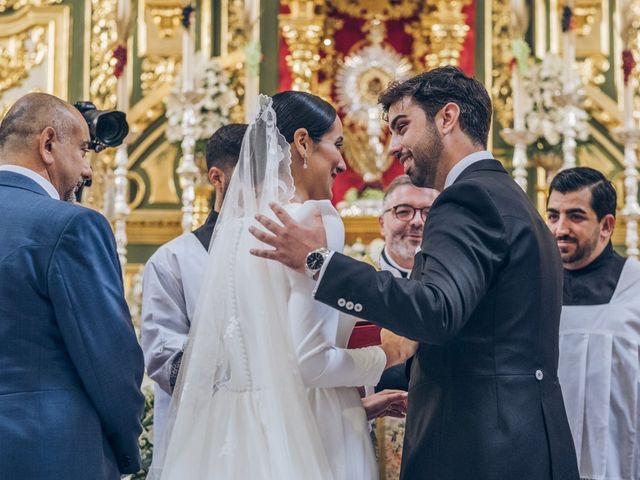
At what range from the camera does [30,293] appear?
10.2 feet

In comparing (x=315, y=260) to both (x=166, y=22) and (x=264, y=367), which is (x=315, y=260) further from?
(x=166, y=22)

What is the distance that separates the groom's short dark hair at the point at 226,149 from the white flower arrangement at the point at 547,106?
3.03 metres

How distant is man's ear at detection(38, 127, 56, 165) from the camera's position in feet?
11.0

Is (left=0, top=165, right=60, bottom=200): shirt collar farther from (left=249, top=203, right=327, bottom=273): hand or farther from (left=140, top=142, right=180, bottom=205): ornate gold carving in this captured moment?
(left=140, top=142, right=180, bottom=205): ornate gold carving

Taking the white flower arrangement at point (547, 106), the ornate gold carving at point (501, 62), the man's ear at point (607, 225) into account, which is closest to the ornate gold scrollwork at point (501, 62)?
the ornate gold carving at point (501, 62)

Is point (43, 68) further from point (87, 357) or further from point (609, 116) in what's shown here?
point (87, 357)

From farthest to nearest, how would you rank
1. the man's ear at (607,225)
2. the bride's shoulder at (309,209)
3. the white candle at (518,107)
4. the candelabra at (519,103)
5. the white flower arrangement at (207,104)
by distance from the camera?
the white flower arrangement at (207,104) < the white candle at (518,107) < the candelabra at (519,103) < the man's ear at (607,225) < the bride's shoulder at (309,209)

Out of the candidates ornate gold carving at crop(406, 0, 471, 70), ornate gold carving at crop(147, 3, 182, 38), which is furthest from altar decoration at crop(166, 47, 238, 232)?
ornate gold carving at crop(406, 0, 471, 70)

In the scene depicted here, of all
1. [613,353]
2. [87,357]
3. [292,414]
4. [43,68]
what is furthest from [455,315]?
[43,68]

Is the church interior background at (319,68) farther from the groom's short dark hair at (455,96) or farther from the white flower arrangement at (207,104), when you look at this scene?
the groom's short dark hair at (455,96)

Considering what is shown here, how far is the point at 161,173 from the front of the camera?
772 cm

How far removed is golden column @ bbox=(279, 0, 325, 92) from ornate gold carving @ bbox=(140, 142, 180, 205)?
93cm

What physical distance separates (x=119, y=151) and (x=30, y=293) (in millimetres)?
3549

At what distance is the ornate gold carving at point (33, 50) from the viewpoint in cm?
787
